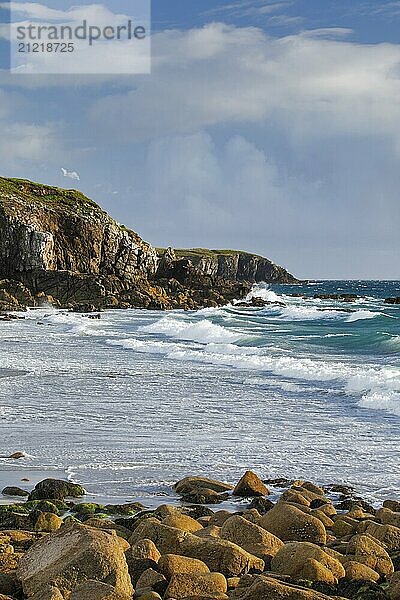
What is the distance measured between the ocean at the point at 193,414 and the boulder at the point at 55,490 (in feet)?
1.06

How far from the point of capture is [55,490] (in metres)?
9.66

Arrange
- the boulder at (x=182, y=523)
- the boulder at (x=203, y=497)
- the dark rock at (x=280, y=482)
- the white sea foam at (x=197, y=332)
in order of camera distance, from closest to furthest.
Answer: the boulder at (x=182, y=523), the boulder at (x=203, y=497), the dark rock at (x=280, y=482), the white sea foam at (x=197, y=332)

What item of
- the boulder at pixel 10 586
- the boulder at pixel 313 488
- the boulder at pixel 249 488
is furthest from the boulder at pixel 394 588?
the boulder at pixel 249 488

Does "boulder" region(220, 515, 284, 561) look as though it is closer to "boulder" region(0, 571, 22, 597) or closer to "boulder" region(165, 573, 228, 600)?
"boulder" region(165, 573, 228, 600)

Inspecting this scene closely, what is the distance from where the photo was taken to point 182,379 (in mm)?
22188

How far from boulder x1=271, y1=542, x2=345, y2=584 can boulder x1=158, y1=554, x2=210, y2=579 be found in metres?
0.72

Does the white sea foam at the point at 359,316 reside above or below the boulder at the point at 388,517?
above

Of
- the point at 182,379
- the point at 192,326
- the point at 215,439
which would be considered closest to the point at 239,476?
the point at 215,439

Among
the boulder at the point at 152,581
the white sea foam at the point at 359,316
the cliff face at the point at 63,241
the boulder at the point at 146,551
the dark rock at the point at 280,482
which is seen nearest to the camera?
the boulder at the point at 152,581

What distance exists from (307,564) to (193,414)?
9.92 meters

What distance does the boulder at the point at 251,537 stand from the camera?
707 centimetres

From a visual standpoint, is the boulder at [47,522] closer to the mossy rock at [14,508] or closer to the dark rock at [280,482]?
the mossy rock at [14,508]

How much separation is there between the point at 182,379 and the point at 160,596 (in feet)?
54.3

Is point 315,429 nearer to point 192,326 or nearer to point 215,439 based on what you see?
point 215,439
